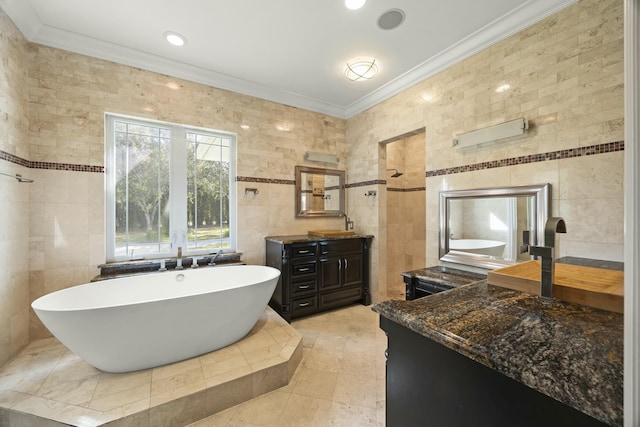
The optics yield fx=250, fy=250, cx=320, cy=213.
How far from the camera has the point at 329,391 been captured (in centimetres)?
184

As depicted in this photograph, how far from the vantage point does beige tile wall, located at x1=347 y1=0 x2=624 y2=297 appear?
1.62 m

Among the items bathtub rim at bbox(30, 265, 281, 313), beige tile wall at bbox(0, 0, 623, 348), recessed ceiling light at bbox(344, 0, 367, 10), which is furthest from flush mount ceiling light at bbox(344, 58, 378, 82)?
bathtub rim at bbox(30, 265, 281, 313)

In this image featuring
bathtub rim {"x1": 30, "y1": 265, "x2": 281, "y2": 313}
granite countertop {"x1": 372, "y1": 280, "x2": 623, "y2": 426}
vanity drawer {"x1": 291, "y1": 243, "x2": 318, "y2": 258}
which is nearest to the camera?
granite countertop {"x1": 372, "y1": 280, "x2": 623, "y2": 426}

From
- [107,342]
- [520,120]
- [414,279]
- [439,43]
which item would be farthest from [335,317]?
[439,43]

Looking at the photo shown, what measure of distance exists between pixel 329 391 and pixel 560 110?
2.67 metres

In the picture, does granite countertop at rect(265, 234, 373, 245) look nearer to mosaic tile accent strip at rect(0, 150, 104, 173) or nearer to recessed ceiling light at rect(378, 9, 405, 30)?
mosaic tile accent strip at rect(0, 150, 104, 173)

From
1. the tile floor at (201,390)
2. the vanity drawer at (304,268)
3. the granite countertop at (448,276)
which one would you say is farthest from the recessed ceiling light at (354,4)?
the tile floor at (201,390)

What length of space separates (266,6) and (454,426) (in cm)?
271

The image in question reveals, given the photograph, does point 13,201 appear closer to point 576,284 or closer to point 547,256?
point 547,256

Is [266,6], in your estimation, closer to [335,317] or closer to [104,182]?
[104,182]

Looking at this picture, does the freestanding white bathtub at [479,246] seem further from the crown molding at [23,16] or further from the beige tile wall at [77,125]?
the crown molding at [23,16]

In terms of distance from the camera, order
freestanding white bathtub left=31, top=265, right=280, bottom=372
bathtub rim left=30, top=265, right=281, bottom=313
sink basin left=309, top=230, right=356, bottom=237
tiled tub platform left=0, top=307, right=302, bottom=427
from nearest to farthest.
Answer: tiled tub platform left=0, top=307, right=302, bottom=427 < freestanding white bathtub left=31, top=265, right=280, bottom=372 < bathtub rim left=30, top=265, right=281, bottom=313 < sink basin left=309, top=230, right=356, bottom=237

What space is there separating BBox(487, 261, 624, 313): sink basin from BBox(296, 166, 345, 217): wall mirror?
2.70 meters

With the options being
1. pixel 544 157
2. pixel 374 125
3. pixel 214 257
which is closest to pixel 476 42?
pixel 544 157
